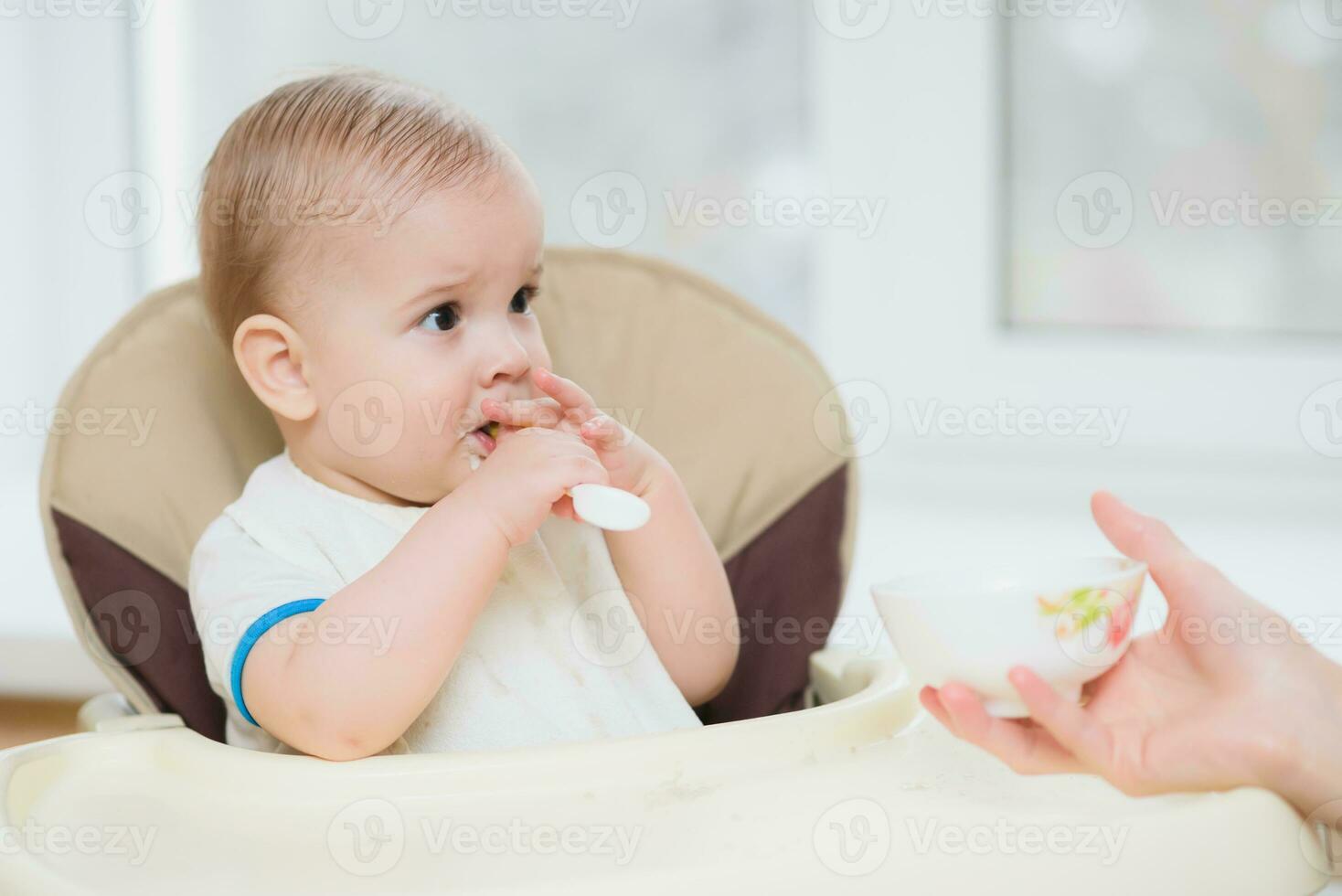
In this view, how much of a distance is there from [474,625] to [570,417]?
16 centimetres

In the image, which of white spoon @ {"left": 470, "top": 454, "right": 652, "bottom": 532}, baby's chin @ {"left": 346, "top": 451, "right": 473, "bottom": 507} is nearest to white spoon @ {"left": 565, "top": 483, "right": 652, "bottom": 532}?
white spoon @ {"left": 470, "top": 454, "right": 652, "bottom": 532}

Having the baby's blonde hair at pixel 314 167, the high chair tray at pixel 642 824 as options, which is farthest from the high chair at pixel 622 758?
the baby's blonde hair at pixel 314 167

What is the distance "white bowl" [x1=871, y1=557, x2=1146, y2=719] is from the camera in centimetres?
69

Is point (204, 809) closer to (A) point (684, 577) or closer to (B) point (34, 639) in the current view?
(A) point (684, 577)

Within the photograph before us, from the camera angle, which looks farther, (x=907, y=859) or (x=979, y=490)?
(x=979, y=490)

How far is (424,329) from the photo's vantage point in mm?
907

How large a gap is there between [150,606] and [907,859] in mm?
578

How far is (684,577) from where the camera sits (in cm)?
98

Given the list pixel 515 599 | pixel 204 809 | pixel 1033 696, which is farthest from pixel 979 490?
pixel 204 809

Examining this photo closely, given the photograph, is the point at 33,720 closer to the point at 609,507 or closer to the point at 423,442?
the point at 423,442

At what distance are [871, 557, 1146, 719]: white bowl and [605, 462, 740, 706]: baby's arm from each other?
0.25 m

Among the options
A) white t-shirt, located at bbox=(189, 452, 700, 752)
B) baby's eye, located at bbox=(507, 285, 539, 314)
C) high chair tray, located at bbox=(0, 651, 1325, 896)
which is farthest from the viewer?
baby's eye, located at bbox=(507, 285, 539, 314)

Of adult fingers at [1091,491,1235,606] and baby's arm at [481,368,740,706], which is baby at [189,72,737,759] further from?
adult fingers at [1091,491,1235,606]

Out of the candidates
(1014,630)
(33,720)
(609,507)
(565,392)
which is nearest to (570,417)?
(565,392)
